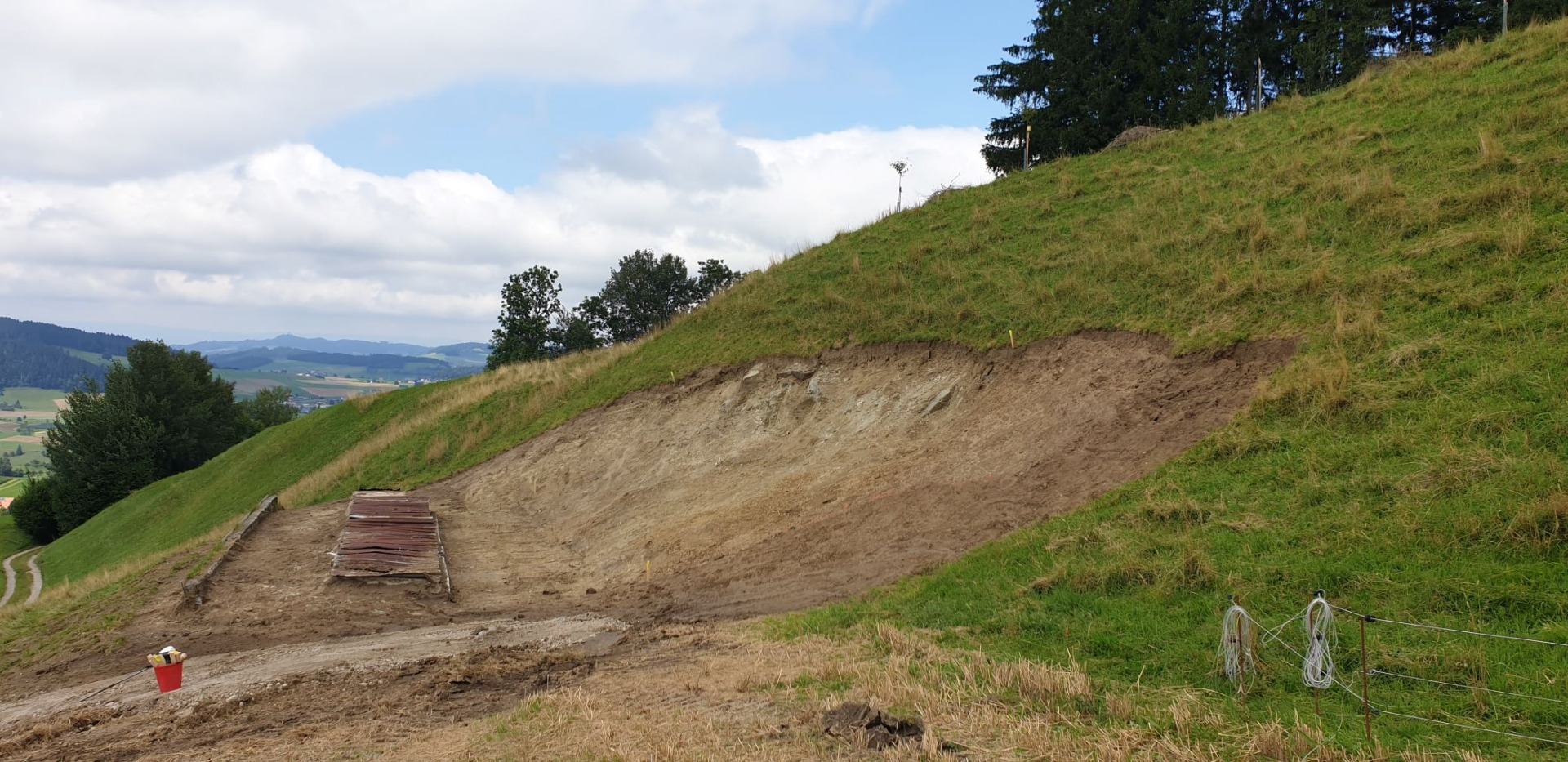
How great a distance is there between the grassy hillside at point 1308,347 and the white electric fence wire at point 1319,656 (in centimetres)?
14

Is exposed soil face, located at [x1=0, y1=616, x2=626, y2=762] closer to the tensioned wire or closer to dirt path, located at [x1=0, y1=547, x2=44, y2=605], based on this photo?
the tensioned wire

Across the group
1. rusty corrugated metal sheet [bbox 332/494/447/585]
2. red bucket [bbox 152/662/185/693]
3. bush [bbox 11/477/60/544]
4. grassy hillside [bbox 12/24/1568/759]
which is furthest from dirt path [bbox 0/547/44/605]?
red bucket [bbox 152/662/185/693]

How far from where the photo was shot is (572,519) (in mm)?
19844

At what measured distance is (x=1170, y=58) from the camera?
39219 millimetres

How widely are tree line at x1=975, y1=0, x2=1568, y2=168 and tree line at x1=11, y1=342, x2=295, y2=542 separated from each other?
54.5 m

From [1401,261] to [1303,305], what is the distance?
1.44m

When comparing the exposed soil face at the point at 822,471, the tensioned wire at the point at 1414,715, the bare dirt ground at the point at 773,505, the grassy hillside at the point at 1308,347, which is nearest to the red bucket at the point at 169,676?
the bare dirt ground at the point at 773,505

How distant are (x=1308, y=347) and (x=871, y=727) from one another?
30.1ft

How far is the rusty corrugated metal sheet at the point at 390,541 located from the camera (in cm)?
1474

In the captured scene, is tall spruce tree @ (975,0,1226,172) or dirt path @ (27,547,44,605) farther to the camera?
tall spruce tree @ (975,0,1226,172)

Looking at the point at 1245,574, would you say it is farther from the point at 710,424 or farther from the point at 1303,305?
the point at 710,424

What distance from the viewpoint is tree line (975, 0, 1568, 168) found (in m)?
36.2

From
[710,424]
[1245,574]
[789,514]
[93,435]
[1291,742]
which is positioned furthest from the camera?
[93,435]

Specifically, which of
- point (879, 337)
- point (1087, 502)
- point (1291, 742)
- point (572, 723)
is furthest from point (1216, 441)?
point (879, 337)
